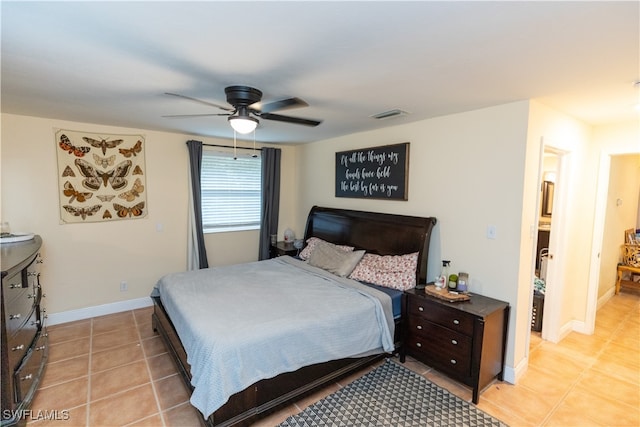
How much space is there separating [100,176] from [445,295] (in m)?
3.98

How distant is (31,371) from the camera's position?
7.36ft

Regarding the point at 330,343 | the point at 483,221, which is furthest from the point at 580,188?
the point at 330,343

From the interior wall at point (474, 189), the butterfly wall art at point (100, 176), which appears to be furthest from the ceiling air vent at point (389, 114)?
the butterfly wall art at point (100, 176)

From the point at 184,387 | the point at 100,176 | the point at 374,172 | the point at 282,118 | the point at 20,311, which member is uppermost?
the point at 282,118

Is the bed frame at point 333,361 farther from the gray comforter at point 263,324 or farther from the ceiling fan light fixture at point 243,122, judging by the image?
the ceiling fan light fixture at point 243,122

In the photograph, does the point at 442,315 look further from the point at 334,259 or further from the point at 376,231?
the point at 334,259

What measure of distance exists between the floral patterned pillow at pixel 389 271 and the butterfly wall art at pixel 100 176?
2.88 meters

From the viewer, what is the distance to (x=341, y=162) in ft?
13.5

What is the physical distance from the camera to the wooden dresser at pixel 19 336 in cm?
180

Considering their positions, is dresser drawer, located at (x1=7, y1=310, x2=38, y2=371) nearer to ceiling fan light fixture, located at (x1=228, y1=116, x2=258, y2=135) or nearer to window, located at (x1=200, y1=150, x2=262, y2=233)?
ceiling fan light fixture, located at (x1=228, y1=116, x2=258, y2=135)

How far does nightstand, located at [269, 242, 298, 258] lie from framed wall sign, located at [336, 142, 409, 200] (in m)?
1.08

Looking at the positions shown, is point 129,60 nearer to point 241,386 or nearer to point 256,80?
point 256,80

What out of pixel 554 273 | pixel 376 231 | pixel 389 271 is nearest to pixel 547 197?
pixel 554 273

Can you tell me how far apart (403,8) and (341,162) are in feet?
9.49
